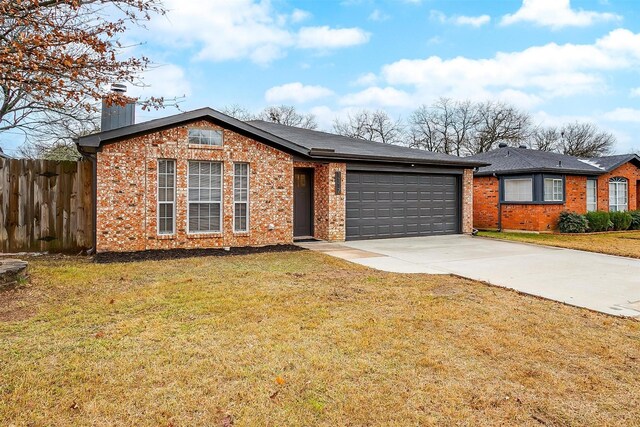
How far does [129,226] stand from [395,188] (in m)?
8.13

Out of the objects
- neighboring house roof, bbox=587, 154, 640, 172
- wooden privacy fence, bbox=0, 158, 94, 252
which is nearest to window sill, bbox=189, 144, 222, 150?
wooden privacy fence, bbox=0, 158, 94, 252

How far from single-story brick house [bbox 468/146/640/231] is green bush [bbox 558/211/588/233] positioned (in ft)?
0.86

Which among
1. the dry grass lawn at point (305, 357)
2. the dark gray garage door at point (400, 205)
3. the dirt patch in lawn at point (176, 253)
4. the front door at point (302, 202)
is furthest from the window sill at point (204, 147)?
the dry grass lawn at point (305, 357)

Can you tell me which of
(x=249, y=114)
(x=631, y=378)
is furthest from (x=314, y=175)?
(x=249, y=114)

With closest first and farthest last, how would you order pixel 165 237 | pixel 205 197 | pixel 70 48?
pixel 70 48 < pixel 165 237 < pixel 205 197

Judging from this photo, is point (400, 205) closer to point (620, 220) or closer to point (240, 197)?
point (240, 197)

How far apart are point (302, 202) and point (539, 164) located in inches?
415

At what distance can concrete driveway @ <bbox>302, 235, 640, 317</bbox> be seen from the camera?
6.12m

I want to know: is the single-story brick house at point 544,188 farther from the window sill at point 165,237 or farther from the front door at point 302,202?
the window sill at point 165,237

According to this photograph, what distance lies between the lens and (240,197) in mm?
10961

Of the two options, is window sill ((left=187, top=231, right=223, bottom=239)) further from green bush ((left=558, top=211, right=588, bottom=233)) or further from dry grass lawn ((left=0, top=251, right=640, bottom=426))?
green bush ((left=558, top=211, right=588, bottom=233))

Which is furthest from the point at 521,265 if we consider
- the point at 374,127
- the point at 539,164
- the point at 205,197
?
the point at 374,127

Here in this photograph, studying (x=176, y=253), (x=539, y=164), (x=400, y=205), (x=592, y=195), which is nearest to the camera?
(x=176, y=253)

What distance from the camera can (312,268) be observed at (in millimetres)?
7859
